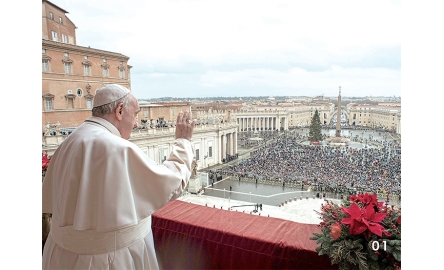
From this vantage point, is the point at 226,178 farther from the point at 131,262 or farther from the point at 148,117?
the point at 131,262

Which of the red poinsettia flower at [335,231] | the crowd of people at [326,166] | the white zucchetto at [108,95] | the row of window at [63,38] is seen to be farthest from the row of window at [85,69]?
the red poinsettia flower at [335,231]

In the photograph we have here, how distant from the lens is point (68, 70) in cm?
243

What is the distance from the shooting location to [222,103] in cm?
240

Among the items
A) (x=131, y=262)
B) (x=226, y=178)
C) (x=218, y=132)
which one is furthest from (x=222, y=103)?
(x=131, y=262)

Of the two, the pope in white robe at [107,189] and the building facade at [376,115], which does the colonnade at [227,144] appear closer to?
the building facade at [376,115]

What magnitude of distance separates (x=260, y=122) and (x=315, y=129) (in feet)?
1.45

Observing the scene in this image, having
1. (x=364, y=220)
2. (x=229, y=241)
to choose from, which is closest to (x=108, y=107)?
(x=229, y=241)

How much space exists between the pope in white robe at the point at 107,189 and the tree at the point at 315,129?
129cm

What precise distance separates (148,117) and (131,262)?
58.4 inches

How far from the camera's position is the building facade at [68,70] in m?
2.27

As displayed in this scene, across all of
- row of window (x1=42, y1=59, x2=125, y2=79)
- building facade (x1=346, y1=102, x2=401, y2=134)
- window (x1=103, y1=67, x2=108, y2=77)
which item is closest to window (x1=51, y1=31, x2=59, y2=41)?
row of window (x1=42, y1=59, x2=125, y2=79)

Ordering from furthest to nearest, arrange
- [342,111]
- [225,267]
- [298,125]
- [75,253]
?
[298,125] < [342,111] < [225,267] < [75,253]

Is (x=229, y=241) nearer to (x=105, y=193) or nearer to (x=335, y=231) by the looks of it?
(x=335, y=231)

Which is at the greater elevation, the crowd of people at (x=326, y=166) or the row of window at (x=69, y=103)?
the row of window at (x=69, y=103)
